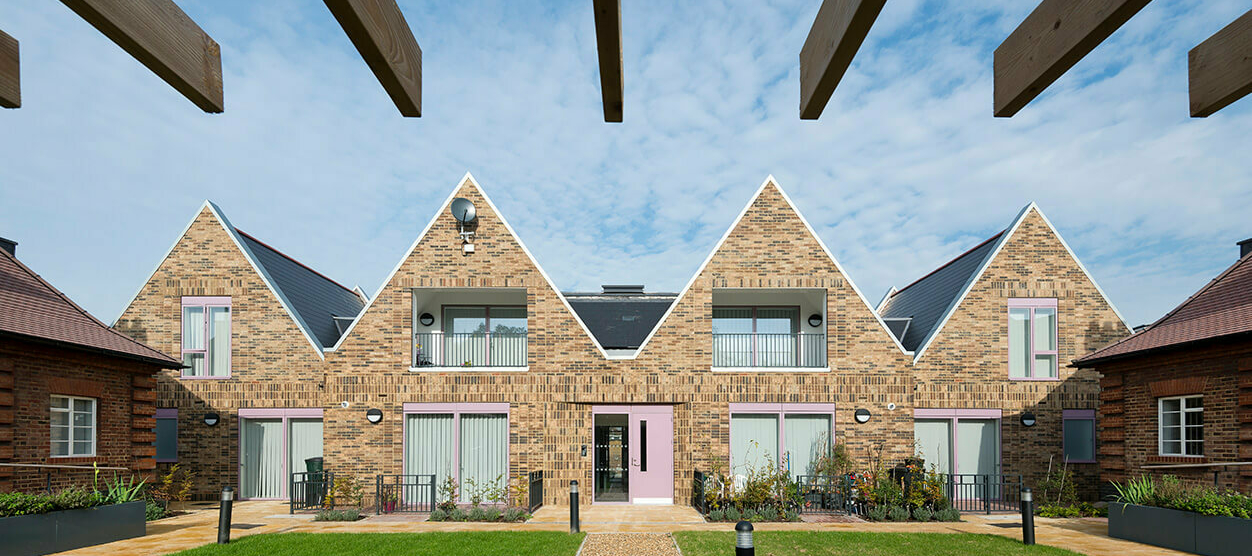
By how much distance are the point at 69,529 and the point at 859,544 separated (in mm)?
12275

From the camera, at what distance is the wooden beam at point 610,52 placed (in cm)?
280

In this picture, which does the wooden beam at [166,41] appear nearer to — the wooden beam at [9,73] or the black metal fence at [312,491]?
the wooden beam at [9,73]

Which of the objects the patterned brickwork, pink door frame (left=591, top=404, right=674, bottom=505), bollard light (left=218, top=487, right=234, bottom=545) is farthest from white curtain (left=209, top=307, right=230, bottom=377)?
the patterned brickwork

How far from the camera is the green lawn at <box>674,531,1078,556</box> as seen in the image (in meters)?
12.0

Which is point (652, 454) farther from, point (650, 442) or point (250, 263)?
point (250, 263)

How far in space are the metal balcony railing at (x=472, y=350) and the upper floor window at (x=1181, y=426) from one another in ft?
41.9

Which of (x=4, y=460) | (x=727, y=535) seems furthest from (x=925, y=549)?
(x=4, y=460)

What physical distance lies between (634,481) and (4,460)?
11.3 metres

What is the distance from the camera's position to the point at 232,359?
62.1 feet

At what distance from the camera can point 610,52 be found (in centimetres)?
310

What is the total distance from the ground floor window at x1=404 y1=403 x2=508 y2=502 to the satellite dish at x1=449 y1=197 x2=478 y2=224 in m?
4.10

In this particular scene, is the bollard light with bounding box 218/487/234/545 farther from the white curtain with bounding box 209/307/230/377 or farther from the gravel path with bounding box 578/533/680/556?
the white curtain with bounding box 209/307/230/377

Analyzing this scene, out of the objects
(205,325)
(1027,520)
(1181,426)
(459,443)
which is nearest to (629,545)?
(459,443)

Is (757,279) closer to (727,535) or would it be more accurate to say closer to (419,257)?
(727,535)
